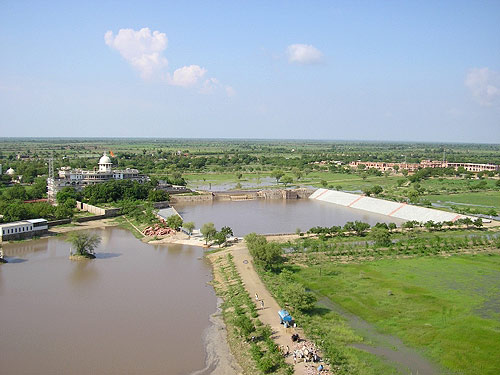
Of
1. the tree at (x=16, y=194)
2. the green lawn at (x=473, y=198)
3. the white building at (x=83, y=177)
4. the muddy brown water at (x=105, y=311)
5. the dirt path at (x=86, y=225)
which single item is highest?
the white building at (x=83, y=177)

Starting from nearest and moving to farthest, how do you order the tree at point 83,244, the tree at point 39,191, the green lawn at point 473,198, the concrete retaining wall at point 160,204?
the tree at point 83,244
the concrete retaining wall at point 160,204
the tree at point 39,191
the green lawn at point 473,198

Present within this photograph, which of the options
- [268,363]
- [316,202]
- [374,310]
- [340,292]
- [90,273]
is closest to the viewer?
[268,363]

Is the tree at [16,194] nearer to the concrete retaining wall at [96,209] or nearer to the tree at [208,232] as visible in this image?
the concrete retaining wall at [96,209]

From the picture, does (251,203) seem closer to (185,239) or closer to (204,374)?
(185,239)

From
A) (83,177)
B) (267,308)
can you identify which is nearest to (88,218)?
(83,177)

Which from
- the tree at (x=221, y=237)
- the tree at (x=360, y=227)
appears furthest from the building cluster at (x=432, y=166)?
the tree at (x=221, y=237)

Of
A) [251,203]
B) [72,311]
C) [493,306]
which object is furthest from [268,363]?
[251,203]

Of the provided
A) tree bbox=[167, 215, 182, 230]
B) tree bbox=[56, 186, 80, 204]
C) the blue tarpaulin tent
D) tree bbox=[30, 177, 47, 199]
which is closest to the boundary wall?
tree bbox=[167, 215, 182, 230]
